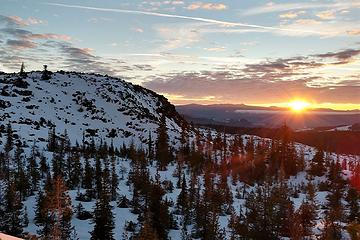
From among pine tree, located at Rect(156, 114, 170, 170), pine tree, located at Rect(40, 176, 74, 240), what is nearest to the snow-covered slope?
pine tree, located at Rect(156, 114, 170, 170)

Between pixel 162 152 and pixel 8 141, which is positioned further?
pixel 162 152

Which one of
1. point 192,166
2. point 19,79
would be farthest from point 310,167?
point 19,79

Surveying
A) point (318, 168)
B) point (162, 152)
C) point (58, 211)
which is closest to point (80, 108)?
point (162, 152)

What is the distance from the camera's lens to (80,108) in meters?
128

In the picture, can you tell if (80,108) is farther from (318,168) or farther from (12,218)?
(12,218)

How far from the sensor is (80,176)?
67.1 meters

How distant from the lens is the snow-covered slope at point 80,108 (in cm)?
10519

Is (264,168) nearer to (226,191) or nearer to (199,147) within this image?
(199,147)

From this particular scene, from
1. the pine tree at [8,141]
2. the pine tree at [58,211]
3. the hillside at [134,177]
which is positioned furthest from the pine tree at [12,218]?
the pine tree at [8,141]

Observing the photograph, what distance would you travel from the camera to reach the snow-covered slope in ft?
345

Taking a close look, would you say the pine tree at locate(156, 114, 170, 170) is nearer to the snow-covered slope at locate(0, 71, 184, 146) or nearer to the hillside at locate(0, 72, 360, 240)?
the hillside at locate(0, 72, 360, 240)

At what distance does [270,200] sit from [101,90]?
4528 inches

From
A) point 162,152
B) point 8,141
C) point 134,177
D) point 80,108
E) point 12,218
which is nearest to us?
point 12,218

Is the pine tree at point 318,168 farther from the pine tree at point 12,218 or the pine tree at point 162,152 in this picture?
the pine tree at point 12,218
